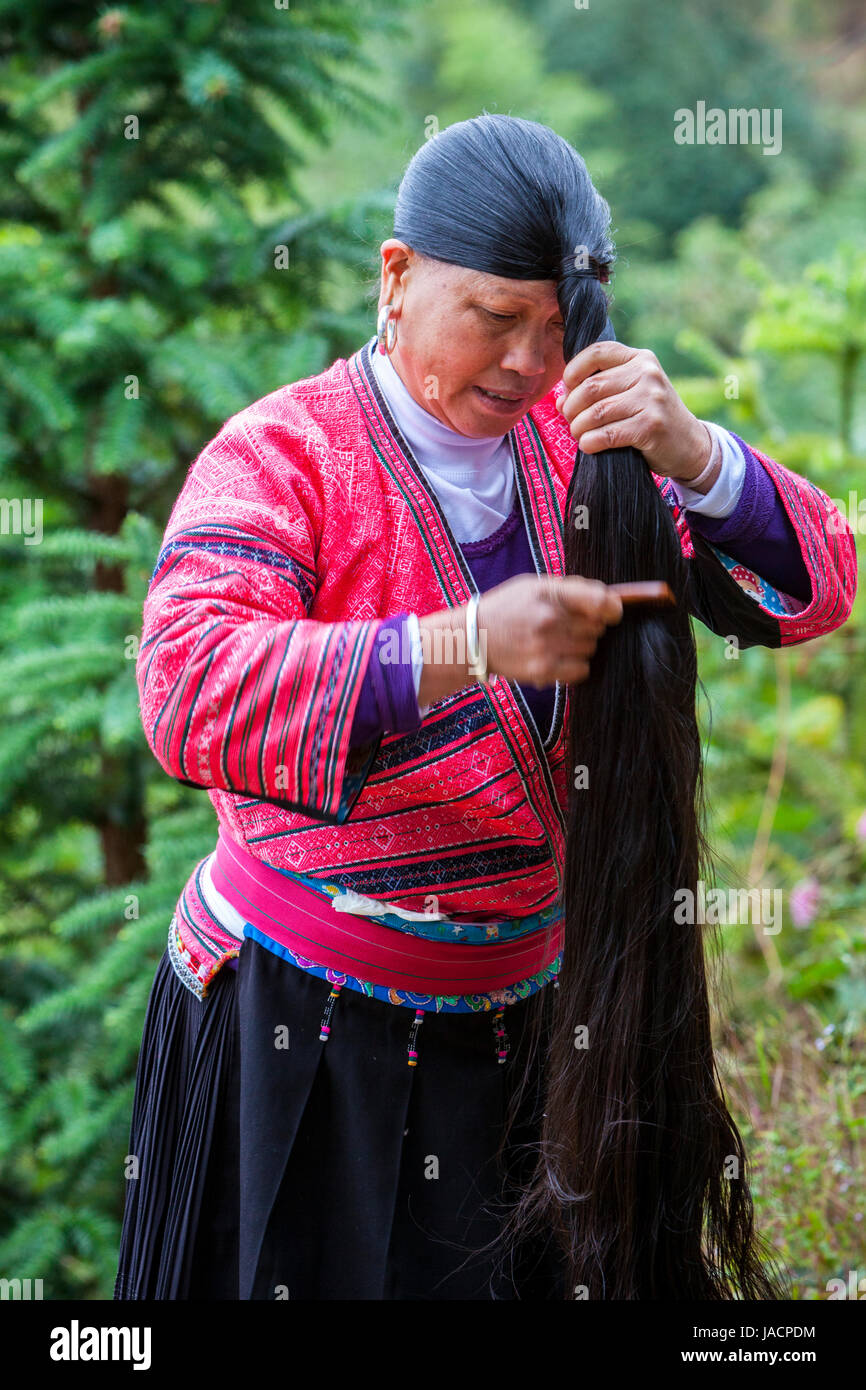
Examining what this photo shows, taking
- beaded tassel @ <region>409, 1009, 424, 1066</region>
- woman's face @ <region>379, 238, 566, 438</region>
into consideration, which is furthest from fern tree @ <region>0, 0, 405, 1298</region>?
woman's face @ <region>379, 238, 566, 438</region>

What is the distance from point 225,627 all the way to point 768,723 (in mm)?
2968

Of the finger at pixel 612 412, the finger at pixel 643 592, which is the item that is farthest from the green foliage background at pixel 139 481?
the finger at pixel 643 592

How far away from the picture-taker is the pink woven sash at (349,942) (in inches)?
51.5

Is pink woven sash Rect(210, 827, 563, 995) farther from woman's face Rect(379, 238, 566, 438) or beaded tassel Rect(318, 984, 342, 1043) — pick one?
woman's face Rect(379, 238, 566, 438)

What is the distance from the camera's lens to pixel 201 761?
1.01 meters

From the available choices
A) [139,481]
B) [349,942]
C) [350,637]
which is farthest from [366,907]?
[139,481]

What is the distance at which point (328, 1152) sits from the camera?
1.36m

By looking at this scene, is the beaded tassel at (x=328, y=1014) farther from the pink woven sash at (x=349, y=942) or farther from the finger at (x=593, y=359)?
the finger at (x=593, y=359)

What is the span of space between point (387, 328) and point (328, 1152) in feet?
3.06

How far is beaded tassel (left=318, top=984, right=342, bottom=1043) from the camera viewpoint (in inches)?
51.9

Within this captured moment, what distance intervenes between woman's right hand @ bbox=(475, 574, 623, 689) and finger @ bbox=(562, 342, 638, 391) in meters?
0.23

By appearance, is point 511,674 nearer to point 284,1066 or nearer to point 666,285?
point 284,1066

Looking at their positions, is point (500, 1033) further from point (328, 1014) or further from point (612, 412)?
point (612, 412)
